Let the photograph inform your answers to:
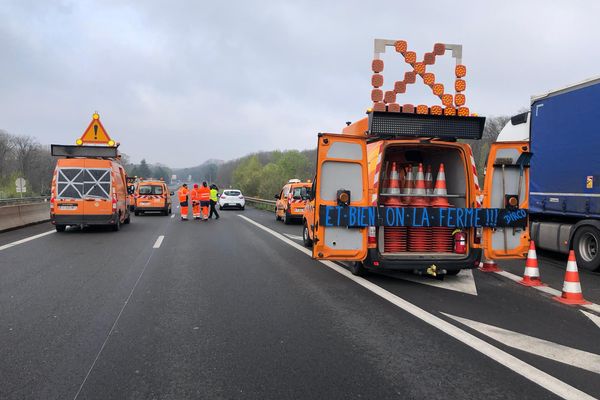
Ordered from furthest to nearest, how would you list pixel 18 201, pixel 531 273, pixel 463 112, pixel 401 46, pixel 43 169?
pixel 43 169 → pixel 18 201 → pixel 401 46 → pixel 531 273 → pixel 463 112

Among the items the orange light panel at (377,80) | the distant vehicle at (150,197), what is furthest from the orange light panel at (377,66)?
the distant vehicle at (150,197)

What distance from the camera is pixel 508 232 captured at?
23.5 feet

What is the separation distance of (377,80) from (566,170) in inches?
178

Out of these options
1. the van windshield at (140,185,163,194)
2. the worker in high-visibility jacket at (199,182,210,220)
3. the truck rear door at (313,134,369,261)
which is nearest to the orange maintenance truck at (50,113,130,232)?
the worker in high-visibility jacket at (199,182,210,220)

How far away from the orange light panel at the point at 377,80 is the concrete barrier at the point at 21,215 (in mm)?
12772

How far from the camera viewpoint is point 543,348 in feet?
13.8

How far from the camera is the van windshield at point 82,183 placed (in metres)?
14.2

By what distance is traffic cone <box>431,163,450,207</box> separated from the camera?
294 inches

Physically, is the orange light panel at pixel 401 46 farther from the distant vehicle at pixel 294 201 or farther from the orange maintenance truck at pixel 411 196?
the distant vehicle at pixel 294 201

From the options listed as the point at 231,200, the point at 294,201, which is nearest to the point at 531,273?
the point at 294,201

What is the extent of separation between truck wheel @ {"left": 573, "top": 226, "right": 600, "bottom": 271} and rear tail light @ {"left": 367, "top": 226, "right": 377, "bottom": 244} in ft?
14.9

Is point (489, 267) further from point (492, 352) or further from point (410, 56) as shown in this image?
point (492, 352)

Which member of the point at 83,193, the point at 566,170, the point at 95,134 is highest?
the point at 95,134

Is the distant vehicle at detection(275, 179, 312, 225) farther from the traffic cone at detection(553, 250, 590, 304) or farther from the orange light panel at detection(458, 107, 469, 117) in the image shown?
the traffic cone at detection(553, 250, 590, 304)
